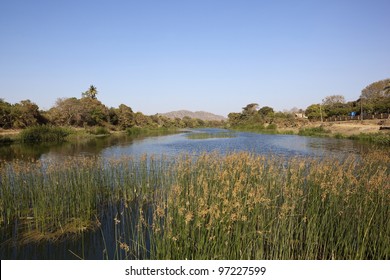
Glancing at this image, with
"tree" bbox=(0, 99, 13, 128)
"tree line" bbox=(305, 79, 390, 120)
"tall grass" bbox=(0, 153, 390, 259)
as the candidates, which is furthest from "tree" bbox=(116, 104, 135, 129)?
"tall grass" bbox=(0, 153, 390, 259)

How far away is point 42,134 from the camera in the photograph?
3177 cm

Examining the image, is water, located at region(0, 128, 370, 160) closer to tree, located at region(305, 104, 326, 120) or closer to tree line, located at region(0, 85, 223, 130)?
tree line, located at region(0, 85, 223, 130)

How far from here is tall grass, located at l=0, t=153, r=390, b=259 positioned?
4.04 metres

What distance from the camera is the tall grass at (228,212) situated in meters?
4.04

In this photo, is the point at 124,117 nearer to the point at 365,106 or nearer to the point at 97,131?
the point at 97,131

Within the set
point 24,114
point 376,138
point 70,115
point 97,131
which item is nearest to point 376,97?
point 376,138

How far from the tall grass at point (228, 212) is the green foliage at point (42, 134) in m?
25.7

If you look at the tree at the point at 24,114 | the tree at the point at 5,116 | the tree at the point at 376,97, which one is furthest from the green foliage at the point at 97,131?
the tree at the point at 376,97

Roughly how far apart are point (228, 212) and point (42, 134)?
34.1 meters

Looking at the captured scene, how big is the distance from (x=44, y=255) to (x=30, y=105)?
1524 inches

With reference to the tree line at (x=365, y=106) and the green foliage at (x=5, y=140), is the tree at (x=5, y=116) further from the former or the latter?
the tree line at (x=365, y=106)

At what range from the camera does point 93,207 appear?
23.8 ft
